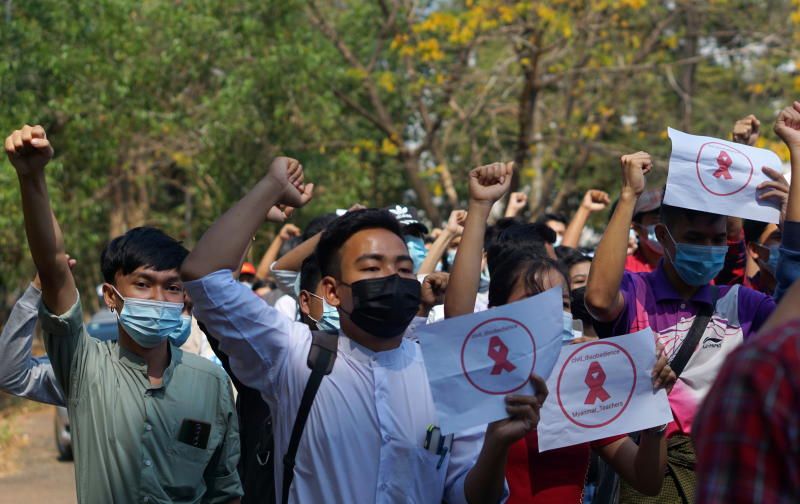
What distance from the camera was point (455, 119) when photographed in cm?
1755

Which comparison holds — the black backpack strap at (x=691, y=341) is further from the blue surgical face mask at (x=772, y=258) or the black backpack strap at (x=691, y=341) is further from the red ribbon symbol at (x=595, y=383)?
the blue surgical face mask at (x=772, y=258)

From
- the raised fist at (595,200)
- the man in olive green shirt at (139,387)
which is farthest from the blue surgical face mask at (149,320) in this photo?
the raised fist at (595,200)

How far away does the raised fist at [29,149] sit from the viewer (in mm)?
3629

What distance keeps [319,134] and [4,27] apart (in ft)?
18.0

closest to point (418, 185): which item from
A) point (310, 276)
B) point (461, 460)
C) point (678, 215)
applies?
point (310, 276)

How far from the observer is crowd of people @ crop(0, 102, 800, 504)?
3357mm

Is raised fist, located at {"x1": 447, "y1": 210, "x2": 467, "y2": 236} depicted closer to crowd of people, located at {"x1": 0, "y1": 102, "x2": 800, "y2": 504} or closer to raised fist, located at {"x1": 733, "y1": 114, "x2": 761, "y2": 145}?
crowd of people, located at {"x1": 0, "y1": 102, "x2": 800, "y2": 504}

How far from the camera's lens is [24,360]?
4.26 metres

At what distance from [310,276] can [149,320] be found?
87 centimetres

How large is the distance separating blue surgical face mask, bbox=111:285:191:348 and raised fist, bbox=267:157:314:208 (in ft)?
3.85

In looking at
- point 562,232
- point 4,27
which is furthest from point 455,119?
point 562,232

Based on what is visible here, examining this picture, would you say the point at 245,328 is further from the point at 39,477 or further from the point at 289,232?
the point at 39,477

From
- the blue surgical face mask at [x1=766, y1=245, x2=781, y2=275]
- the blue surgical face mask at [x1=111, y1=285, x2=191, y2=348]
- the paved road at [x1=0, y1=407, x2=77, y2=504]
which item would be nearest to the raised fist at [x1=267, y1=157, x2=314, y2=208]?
the blue surgical face mask at [x1=111, y1=285, x2=191, y2=348]

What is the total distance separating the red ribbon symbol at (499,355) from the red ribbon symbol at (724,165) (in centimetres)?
144
